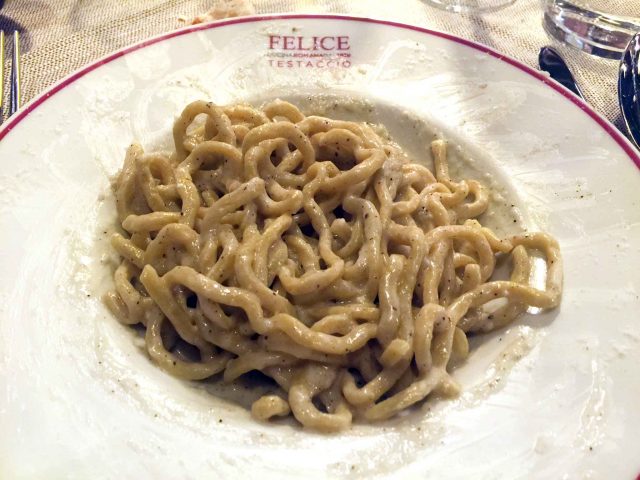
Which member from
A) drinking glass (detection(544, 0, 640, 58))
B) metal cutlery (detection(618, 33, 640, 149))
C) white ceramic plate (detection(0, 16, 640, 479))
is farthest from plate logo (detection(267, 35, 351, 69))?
drinking glass (detection(544, 0, 640, 58))

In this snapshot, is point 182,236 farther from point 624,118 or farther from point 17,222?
point 624,118

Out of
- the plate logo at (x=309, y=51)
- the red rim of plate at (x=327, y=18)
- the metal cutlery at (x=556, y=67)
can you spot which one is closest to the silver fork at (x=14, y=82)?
the red rim of plate at (x=327, y=18)

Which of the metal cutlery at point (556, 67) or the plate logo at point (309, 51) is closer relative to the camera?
the plate logo at point (309, 51)

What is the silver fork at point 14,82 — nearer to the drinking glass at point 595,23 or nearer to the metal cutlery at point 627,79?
the metal cutlery at point 627,79

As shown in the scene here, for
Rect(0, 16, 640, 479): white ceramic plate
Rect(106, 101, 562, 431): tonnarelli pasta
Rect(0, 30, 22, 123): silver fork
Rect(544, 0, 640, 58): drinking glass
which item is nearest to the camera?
Rect(0, 16, 640, 479): white ceramic plate

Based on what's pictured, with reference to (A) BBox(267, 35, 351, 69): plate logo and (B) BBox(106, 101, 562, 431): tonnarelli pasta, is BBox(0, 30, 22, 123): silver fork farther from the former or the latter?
(A) BBox(267, 35, 351, 69): plate logo

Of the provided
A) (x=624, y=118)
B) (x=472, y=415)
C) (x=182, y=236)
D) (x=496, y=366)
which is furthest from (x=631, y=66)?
(x=182, y=236)
